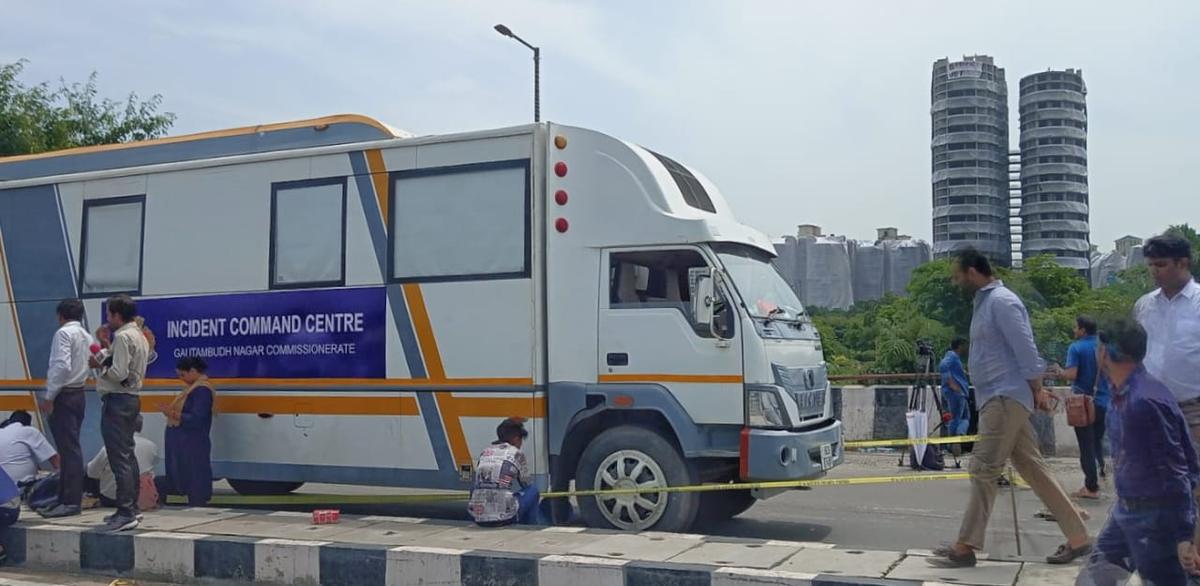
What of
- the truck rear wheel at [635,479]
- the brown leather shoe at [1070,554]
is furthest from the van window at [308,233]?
the brown leather shoe at [1070,554]

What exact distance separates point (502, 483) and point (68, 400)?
3.57m

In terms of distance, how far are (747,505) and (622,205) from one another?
2.59 m

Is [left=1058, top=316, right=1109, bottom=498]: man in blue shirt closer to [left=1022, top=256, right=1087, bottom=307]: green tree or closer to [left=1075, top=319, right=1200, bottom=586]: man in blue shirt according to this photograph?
[left=1075, top=319, right=1200, bottom=586]: man in blue shirt

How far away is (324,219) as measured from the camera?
8.77 meters

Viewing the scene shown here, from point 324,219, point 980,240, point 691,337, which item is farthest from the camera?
point 980,240

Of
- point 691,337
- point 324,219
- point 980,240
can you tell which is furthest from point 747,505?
point 980,240

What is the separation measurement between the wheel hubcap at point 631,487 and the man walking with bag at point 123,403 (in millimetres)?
3457

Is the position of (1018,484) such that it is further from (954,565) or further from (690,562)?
(690,562)

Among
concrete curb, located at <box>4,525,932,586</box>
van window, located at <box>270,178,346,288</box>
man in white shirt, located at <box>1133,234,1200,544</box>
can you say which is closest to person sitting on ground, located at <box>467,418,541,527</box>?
concrete curb, located at <box>4,525,932,586</box>

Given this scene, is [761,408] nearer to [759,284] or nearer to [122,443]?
[759,284]

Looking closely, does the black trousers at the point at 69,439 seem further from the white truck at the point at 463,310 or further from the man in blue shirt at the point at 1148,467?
the man in blue shirt at the point at 1148,467

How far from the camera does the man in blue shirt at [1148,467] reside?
13.7 feet

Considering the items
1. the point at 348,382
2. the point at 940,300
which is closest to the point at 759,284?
the point at 348,382

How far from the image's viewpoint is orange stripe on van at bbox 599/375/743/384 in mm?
7410
